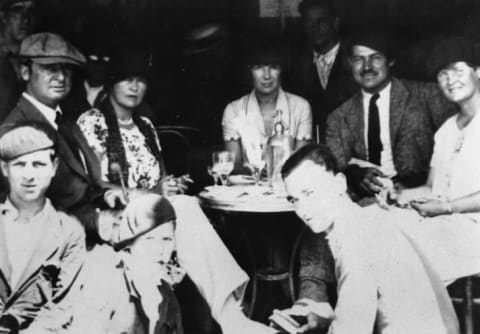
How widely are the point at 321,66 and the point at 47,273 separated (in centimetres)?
223

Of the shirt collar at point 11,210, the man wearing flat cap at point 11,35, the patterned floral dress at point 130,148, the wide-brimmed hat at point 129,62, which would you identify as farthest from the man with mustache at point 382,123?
the man wearing flat cap at point 11,35

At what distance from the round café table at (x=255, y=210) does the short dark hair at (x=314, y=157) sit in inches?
8.5

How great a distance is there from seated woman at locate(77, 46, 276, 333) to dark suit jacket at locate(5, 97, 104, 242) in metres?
0.07

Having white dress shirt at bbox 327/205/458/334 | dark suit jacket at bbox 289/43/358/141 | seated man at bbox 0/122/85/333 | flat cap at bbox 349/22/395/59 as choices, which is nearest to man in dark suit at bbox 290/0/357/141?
dark suit jacket at bbox 289/43/358/141

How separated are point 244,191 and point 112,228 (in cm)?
91

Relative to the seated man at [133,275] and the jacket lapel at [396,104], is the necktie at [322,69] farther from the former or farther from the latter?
the seated man at [133,275]

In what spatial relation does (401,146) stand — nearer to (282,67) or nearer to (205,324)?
(282,67)

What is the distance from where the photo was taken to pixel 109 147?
3.59 meters

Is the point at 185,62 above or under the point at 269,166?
above

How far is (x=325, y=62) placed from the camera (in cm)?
359

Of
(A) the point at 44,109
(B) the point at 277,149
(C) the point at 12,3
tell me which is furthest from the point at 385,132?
(C) the point at 12,3

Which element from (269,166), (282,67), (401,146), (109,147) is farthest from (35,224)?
(401,146)

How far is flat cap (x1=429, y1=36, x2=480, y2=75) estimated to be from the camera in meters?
3.52

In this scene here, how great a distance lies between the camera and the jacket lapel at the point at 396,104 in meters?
3.52
